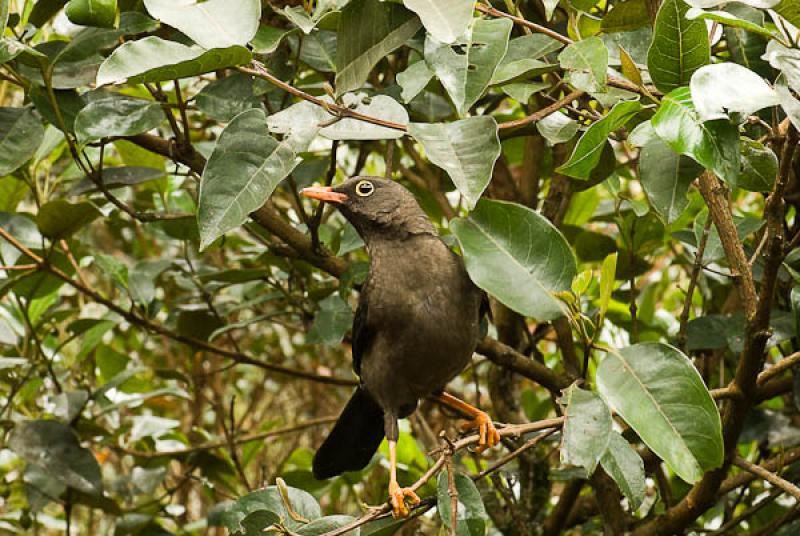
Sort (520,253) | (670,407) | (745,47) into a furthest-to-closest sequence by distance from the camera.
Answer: (745,47) < (520,253) < (670,407)

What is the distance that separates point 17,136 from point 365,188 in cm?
101

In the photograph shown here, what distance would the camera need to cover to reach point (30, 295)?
11.4ft

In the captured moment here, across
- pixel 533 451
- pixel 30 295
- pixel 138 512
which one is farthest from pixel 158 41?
pixel 138 512

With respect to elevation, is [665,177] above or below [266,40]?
below

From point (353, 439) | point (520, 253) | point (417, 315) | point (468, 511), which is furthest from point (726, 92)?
point (353, 439)

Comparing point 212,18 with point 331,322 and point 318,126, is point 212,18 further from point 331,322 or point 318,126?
point 331,322

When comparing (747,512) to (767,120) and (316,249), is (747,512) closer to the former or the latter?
(767,120)

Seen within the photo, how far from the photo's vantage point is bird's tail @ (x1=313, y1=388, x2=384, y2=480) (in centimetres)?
339

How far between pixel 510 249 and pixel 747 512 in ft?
4.56

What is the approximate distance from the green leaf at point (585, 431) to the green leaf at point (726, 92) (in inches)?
24.2

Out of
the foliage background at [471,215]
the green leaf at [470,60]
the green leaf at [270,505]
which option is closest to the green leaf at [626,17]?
the foliage background at [471,215]

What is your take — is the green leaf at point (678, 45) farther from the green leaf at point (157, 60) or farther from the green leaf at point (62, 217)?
the green leaf at point (62, 217)

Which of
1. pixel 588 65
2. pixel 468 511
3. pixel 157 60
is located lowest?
pixel 468 511

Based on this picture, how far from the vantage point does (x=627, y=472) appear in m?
2.35
